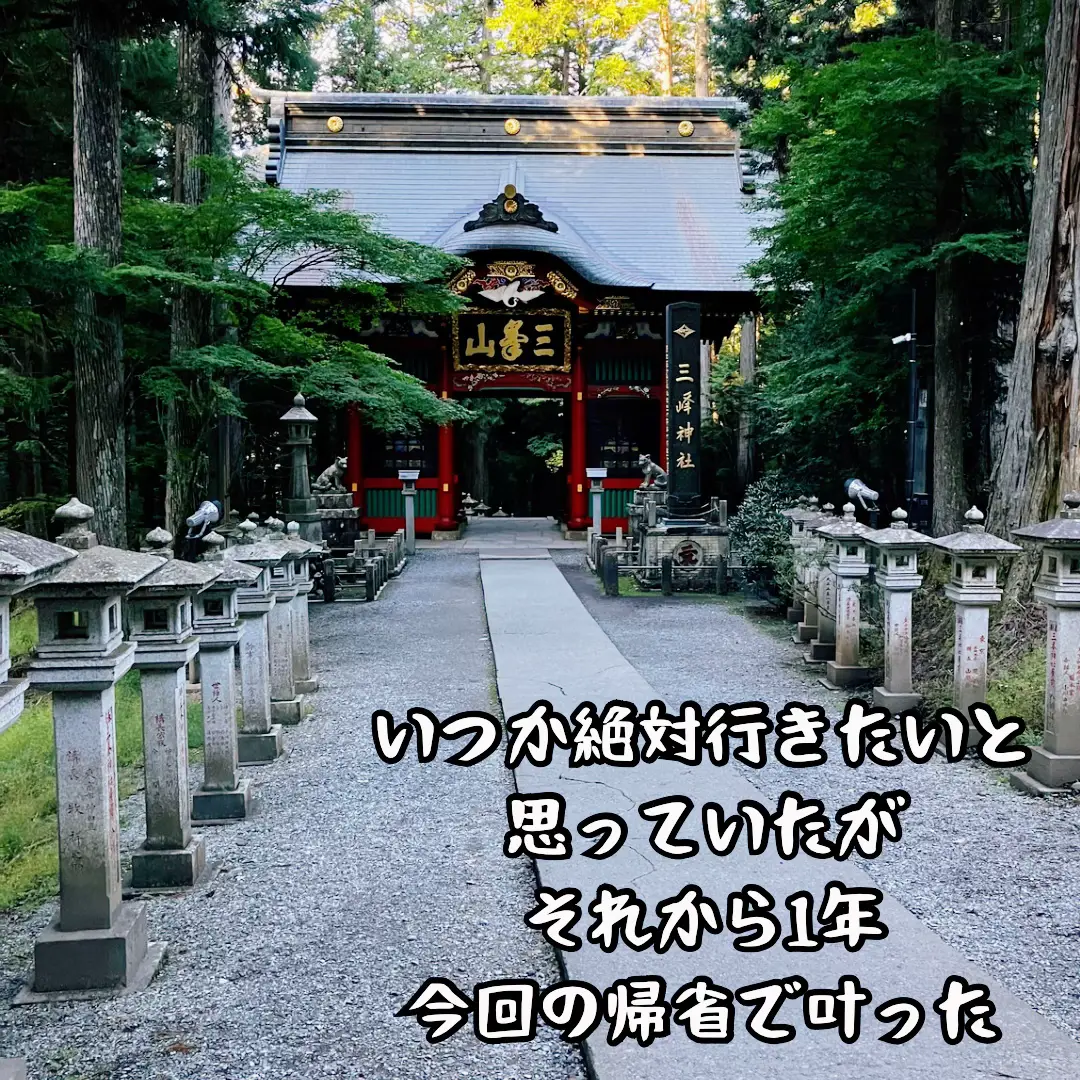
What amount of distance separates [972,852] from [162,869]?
3.45 meters

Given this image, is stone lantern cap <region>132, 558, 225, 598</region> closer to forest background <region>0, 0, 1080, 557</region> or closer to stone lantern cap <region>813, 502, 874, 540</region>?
forest background <region>0, 0, 1080, 557</region>

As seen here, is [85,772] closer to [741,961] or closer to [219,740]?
[219,740]

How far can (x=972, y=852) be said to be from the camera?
4.43 m

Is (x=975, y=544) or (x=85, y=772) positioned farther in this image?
(x=975, y=544)

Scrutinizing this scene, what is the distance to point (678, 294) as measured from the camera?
17562mm

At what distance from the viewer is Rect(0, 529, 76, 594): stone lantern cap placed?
8.87 ft

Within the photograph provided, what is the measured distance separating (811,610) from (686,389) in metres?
5.01

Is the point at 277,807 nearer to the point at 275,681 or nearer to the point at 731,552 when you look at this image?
the point at 275,681

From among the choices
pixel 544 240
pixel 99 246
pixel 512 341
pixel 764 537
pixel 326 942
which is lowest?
pixel 326 942

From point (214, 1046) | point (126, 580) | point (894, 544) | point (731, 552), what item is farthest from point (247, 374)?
point (214, 1046)

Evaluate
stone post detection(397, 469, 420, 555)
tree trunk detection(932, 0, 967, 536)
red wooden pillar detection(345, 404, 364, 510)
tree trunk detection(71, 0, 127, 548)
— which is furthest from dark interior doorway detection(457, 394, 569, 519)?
tree trunk detection(71, 0, 127, 548)

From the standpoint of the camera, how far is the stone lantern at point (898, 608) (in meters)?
6.41

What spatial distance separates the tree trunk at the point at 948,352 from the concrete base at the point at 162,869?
9916mm

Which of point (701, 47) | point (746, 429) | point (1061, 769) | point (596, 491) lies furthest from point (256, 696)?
point (701, 47)
